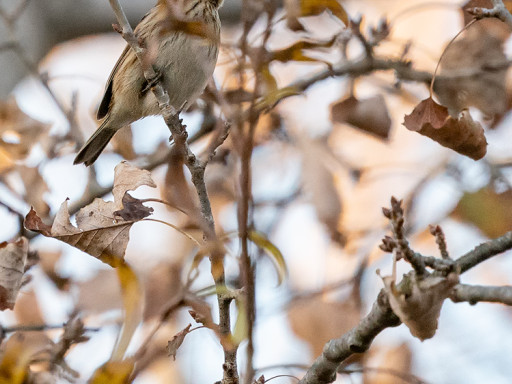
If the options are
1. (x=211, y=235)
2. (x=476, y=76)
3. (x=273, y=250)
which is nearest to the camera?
(x=211, y=235)

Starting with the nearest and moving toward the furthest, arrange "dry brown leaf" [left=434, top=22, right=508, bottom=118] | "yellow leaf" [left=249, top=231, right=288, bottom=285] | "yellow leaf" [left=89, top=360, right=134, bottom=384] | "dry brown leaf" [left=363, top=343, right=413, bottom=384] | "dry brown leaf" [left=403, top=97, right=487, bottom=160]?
1. "yellow leaf" [left=249, top=231, right=288, bottom=285]
2. "yellow leaf" [left=89, top=360, right=134, bottom=384]
3. "dry brown leaf" [left=403, top=97, right=487, bottom=160]
4. "dry brown leaf" [left=434, top=22, right=508, bottom=118]
5. "dry brown leaf" [left=363, top=343, right=413, bottom=384]

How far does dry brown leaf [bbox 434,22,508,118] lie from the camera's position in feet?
12.9

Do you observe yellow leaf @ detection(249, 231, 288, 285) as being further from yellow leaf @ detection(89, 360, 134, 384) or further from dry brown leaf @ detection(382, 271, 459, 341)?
yellow leaf @ detection(89, 360, 134, 384)

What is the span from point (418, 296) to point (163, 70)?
222cm

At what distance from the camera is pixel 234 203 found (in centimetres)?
416

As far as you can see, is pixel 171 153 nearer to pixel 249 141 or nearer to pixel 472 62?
pixel 472 62

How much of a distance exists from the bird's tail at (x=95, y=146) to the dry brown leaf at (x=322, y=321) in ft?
4.62

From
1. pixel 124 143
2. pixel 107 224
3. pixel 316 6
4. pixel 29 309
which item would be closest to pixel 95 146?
pixel 124 143

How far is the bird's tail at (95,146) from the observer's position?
4.06 m

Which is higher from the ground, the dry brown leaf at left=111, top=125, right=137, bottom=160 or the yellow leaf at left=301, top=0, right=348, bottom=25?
the dry brown leaf at left=111, top=125, right=137, bottom=160

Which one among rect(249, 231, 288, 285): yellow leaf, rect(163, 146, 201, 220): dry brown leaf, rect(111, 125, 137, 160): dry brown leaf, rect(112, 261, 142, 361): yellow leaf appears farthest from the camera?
rect(111, 125, 137, 160): dry brown leaf

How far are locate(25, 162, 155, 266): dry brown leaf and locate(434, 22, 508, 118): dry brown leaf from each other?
207cm

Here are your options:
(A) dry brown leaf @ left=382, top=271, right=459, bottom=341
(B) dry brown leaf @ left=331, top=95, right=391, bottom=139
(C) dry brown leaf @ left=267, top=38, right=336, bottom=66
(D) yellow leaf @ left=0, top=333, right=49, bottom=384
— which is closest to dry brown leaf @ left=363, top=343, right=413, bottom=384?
(B) dry brown leaf @ left=331, top=95, right=391, bottom=139

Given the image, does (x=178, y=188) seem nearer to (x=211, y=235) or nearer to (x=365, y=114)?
(x=211, y=235)
